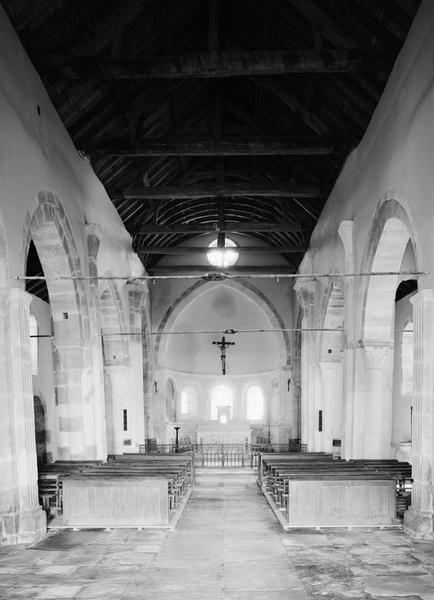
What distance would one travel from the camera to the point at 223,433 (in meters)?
26.8

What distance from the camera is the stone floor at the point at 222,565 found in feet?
23.7

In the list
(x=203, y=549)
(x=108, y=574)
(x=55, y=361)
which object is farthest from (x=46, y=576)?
(x=55, y=361)

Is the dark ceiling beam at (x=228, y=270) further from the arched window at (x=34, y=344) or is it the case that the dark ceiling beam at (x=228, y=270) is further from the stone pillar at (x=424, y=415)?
the stone pillar at (x=424, y=415)

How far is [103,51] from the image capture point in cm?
1247

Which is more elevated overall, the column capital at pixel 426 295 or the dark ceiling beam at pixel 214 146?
the dark ceiling beam at pixel 214 146

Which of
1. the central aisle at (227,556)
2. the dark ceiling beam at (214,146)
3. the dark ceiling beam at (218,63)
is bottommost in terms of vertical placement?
the central aisle at (227,556)

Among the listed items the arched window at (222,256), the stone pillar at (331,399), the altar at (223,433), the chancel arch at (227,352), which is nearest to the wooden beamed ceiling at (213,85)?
the arched window at (222,256)

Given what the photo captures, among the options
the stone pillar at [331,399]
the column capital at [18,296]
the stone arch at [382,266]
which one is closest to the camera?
the column capital at [18,296]

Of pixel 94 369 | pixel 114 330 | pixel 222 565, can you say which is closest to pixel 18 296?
pixel 222 565

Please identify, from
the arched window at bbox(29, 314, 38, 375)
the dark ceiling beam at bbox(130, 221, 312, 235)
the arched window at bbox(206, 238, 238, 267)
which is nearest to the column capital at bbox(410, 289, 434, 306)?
the arched window at bbox(206, 238, 238, 267)

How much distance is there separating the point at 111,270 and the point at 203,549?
35.6 ft

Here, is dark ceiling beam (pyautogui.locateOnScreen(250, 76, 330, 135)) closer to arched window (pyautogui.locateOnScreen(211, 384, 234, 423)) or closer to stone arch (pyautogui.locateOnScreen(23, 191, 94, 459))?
stone arch (pyautogui.locateOnScreen(23, 191, 94, 459))

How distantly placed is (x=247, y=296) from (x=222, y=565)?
2059cm

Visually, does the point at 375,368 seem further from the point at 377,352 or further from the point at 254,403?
the point at 254,403
